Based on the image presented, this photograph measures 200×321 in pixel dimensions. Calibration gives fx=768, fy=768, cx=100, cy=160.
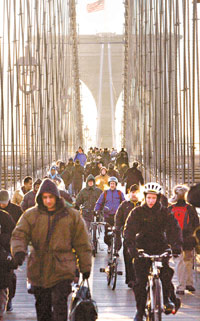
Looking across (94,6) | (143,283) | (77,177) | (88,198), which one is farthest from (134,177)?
(94,6)

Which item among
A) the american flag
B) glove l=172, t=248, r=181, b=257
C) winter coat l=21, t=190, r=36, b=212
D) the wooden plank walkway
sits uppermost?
the american flag

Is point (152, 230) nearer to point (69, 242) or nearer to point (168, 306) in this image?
point (168, 306)

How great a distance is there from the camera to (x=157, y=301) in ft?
15.0

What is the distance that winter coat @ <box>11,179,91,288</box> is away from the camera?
4086 millimetres

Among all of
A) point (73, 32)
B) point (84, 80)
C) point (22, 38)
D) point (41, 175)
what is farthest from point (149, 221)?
point (84, 80)

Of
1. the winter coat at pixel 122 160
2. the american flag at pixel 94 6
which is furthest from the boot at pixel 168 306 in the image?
the american flag at pixel 94 6

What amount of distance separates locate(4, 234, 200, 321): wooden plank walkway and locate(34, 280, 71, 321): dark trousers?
5.62ft

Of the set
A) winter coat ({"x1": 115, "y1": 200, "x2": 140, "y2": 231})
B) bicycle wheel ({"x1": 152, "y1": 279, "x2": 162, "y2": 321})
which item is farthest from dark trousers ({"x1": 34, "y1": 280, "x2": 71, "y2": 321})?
winter coat ({"x1": 115, "y1": 200, "x2": 140, "y2": 231})

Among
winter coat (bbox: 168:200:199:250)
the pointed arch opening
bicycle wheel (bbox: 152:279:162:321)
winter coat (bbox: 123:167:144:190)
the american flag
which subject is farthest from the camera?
the pointed arch opening

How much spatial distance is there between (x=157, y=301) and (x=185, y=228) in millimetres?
2304

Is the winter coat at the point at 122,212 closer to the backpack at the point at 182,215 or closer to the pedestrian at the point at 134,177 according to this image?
the backpack at the point at 182,215

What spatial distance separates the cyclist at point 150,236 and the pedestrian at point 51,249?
831 mm

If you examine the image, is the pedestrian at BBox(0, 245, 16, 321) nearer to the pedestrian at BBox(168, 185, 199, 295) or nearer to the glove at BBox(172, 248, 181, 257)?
the glove at BBox(172, 248, 181, 257)

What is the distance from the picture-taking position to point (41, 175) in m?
17.5
